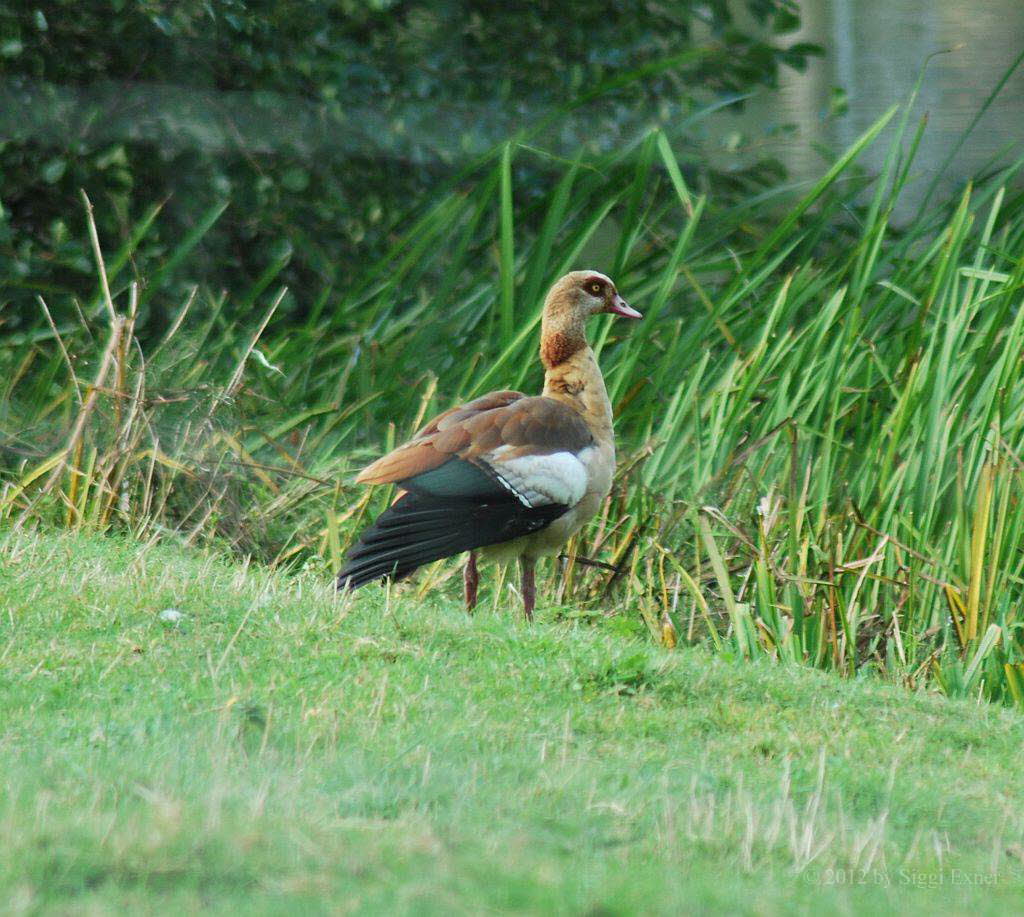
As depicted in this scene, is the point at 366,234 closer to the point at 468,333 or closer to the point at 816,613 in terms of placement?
the point at 468,333

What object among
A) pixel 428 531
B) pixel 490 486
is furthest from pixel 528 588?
pixel 428 531

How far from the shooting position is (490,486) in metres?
5.51

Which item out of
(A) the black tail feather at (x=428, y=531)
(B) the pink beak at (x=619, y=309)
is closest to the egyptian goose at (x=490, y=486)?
(A) the black tail feather at (x=428, y=531)

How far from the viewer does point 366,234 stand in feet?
29.7

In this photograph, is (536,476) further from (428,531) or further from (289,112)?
(289,112)

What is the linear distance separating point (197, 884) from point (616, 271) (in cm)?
528

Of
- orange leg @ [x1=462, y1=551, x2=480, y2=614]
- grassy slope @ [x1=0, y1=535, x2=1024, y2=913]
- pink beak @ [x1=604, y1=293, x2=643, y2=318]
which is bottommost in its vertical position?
orange leg @ [x1=462, y1=551, x2=480, y2=614]

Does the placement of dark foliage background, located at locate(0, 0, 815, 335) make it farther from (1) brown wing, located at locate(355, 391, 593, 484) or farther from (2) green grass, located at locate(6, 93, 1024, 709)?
(1) brown wing, located at locate(355, 391, 593, 484)

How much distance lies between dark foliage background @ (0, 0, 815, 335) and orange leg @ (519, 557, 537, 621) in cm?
283

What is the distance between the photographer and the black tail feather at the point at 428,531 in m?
5.25

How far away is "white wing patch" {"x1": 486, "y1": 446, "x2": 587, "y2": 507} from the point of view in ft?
18.0

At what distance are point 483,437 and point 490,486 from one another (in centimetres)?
20

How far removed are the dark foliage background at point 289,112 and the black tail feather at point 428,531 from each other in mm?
2918

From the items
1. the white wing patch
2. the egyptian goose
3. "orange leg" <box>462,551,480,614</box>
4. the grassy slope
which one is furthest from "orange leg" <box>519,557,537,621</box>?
the grassy slope
